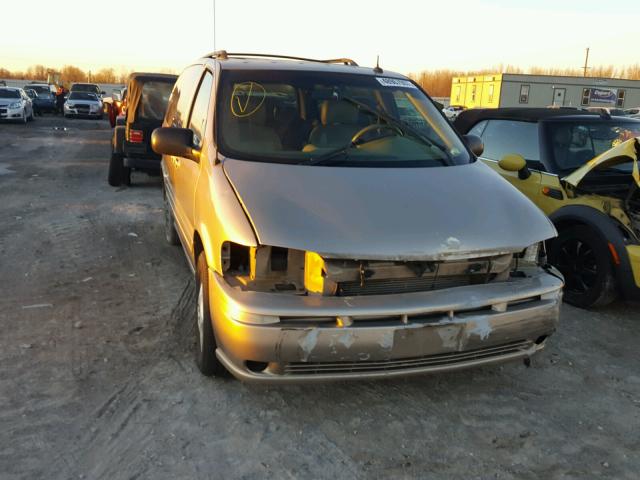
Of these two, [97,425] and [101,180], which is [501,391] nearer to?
[97,425]

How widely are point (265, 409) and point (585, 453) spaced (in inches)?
65.8

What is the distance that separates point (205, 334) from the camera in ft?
10.8

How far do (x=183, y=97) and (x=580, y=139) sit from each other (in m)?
3.84

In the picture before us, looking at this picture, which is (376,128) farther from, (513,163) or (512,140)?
(512,140)

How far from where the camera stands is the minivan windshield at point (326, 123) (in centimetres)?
371

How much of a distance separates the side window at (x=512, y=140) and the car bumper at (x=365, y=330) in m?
3.01

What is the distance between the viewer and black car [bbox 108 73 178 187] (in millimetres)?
9242

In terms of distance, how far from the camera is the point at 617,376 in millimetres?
3756

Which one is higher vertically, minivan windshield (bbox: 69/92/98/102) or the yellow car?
the yellow car

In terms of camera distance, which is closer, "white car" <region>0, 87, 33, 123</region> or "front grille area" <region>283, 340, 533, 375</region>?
"front grille area" <region>283, 340, 533, 375</region>

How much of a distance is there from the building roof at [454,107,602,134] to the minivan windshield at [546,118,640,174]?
162 mm

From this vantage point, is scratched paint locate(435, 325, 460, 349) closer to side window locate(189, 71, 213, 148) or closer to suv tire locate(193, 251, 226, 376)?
suv tire locate(193, 251, 226, 376)

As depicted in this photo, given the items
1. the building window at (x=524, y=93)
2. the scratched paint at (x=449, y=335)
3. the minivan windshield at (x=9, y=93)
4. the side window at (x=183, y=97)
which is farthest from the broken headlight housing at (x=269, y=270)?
the building window at (x=524, y=93)

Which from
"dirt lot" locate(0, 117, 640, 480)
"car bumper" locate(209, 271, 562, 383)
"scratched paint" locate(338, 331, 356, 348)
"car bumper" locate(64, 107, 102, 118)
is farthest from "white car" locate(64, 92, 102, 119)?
"scratched paint" locate(338, 331, 356, 348)
